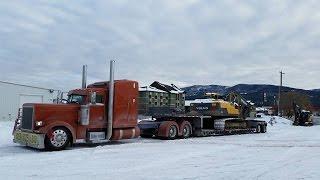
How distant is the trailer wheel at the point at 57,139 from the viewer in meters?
15.8

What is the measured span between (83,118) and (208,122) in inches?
379

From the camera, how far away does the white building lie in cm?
4009

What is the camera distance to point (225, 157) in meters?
13.8

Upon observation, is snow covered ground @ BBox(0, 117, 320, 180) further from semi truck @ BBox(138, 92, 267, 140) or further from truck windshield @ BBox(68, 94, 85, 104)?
semi truck @ BBox(138, 92, 267, 140)

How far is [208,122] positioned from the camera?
24.9 metres

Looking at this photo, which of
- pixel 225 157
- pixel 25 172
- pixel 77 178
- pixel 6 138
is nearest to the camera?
pixel 77 178

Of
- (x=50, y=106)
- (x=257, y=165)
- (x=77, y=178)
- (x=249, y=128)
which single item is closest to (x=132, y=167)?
(x=77, y=178)

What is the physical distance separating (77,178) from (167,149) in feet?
21.2

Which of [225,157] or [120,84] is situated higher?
[120,84]

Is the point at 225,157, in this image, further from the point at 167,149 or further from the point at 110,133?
the point at 110,133

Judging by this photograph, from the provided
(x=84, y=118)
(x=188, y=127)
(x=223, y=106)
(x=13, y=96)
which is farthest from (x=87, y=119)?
(x=13, y=96)

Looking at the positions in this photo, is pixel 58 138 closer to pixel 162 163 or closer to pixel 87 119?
pixel 87 119

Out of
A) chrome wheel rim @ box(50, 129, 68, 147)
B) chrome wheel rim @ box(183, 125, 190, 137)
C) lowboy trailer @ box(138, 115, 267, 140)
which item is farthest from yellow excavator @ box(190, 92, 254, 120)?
chrome wheel rim @ box(50, 129, 68, 147)

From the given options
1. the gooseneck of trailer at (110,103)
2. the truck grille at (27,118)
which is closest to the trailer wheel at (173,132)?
the gooseneck of trailer at (110,103)
